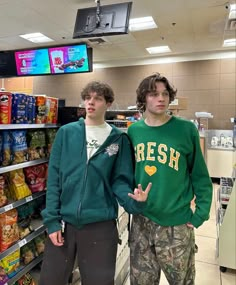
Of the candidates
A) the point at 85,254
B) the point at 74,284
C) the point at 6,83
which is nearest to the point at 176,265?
the point at 85,254

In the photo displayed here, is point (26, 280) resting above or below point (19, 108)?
below

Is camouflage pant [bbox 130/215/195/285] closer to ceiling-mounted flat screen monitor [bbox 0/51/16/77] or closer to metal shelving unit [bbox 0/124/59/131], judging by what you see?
metal shelving unit [bbox 0/124/59/131]

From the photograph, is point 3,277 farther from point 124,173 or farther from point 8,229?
point 124,173

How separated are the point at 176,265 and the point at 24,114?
144 cm

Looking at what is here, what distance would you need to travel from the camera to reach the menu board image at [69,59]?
217 inches

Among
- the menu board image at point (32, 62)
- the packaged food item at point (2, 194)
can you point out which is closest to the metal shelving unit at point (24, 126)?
the packaged food item at point (2, 194)

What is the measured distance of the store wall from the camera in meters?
7.31

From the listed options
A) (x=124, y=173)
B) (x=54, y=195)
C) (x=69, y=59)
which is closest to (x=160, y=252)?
(x=124, y=173)

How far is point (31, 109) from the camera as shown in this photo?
2020 mm

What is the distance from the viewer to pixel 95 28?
3.34 m

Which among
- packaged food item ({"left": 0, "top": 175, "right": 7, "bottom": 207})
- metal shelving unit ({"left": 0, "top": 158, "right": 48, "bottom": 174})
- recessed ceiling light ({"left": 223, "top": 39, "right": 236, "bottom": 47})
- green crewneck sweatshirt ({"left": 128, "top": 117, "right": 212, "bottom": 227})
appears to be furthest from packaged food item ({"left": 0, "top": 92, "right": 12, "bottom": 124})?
recessed ceiling light ({"left": 223, "top": 39, "right": 236, "bottom": 47})

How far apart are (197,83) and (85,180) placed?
22.7ft

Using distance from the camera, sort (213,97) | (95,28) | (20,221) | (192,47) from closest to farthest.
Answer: (20,221) < (95,28) < (192,47) < (213,97)

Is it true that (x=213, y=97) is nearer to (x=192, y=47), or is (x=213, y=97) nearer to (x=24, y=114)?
(x=192, y=47)
